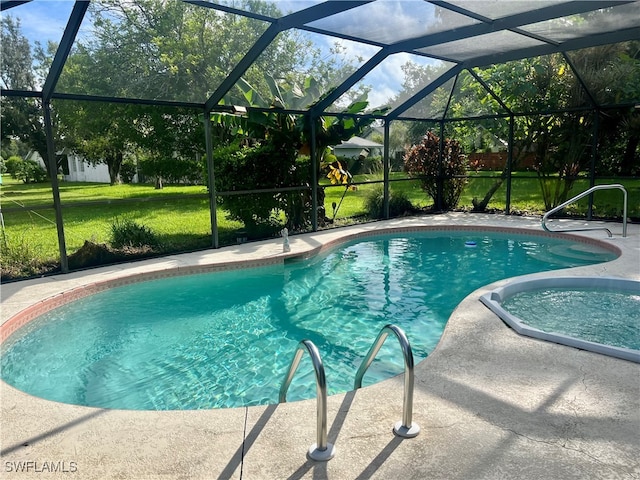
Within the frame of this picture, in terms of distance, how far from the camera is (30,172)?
1032 cm

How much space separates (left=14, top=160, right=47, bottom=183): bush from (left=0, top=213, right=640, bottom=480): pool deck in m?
8.35

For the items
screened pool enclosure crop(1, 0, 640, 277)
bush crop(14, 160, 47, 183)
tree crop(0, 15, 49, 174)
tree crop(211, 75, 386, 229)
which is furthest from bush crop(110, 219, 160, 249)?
bush crop(14, 160, 47, 183)

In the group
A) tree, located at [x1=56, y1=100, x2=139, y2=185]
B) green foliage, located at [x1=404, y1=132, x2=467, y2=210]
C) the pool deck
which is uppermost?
tree, located at [x1=56, y1=100, x2=139, y2=185]

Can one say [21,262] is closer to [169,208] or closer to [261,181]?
[261,181]

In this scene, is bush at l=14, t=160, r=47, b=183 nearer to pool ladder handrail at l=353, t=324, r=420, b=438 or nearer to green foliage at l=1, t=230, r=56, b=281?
green foliage at l=1, t=230, r=56, b=281

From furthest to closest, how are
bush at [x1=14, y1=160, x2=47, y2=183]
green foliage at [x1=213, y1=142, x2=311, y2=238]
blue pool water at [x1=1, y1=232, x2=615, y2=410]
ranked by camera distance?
bush at [x1=14, y1=160, x2=47, y2=183] → green foliage at [x1=213, y1=142, x2=311, y2=238] → blue pool water at [x1=1, y1=232, x2=615, y2=410]

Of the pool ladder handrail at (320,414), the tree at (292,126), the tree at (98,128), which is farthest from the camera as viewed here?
the tree at (292,126)

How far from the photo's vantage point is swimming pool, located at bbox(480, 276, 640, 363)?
450 centimetres

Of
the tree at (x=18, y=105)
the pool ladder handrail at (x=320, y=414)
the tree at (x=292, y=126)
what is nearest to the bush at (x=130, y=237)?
the tree at (x=18, y=105)

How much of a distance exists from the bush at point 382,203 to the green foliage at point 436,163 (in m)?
0.94

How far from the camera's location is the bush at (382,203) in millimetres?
12172

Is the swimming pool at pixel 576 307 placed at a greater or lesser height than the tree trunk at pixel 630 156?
lesser

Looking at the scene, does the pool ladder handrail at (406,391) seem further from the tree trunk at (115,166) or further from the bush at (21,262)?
the tree trunk at (115,166)

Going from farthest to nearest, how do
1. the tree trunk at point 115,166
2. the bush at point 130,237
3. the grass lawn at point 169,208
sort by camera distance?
1. the tree trunk at point 115,166
2. the grass lawn at point 169,208
3. the bush at point 130,237
